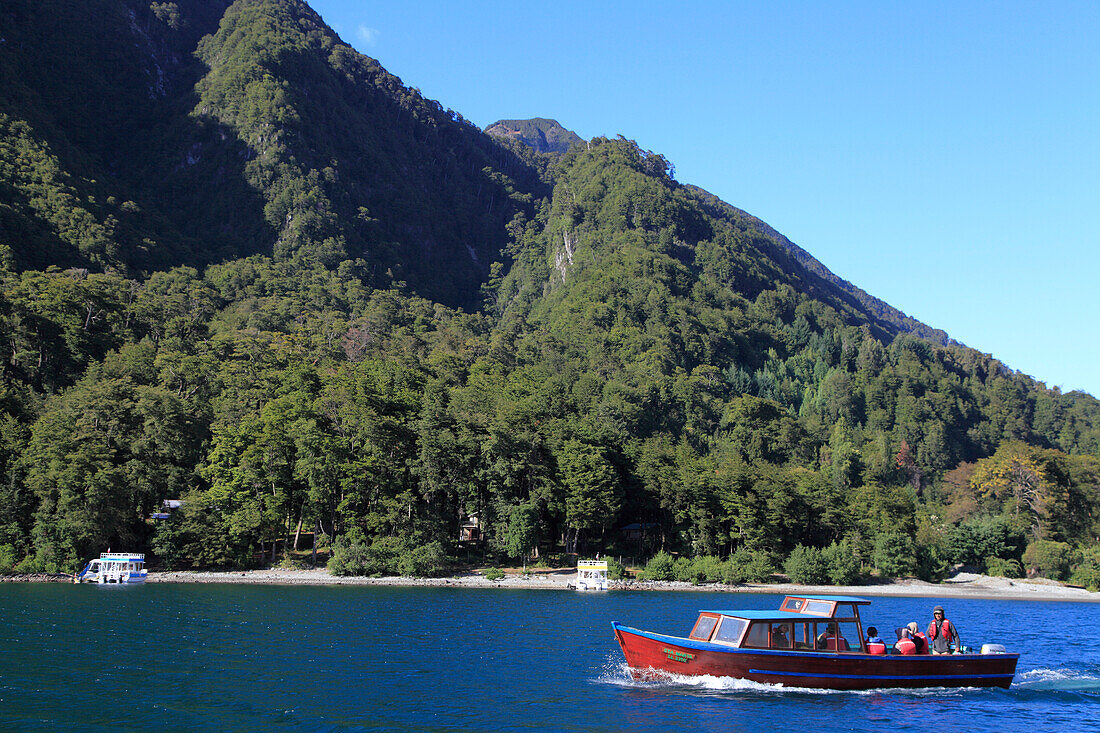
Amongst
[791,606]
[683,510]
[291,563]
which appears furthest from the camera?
[683,510]

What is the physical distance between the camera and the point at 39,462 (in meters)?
74.8

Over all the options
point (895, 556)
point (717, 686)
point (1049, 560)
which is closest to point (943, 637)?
point (717, 686)

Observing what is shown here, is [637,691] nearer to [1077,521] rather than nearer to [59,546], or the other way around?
[59,546]

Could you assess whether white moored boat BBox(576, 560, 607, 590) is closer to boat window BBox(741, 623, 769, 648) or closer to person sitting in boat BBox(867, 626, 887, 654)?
person sitting in boat BBox(867, 626, 887, 654)

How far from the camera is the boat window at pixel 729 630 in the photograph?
1236 inches

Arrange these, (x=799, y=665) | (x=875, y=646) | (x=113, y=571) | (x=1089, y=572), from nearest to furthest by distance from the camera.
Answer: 1. (x=799, y=665)
2. (x=875, y=646)
3. (x=113, y=571)
4. (x=1089, y=572)

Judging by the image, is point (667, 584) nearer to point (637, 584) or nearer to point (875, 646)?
point (637, 584)

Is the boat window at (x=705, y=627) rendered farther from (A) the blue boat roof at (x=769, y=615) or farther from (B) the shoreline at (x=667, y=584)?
(B) the shoreline at (x=667, y=584)

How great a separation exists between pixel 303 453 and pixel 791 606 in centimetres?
5796

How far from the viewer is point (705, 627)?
3259cm

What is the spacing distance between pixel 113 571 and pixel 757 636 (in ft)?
199

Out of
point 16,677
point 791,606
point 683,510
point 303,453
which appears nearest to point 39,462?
point 303,453

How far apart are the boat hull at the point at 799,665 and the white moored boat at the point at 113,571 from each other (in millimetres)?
54989

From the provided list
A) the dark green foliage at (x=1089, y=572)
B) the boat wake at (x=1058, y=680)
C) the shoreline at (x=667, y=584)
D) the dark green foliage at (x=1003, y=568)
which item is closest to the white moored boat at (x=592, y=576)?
the shoreline at (x=667, y=584)
